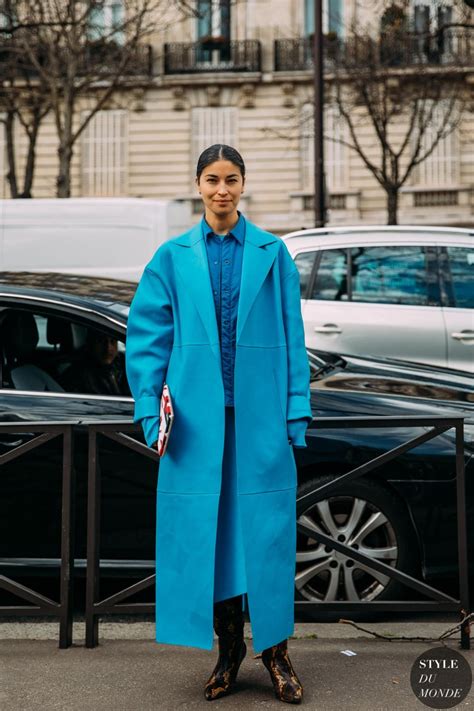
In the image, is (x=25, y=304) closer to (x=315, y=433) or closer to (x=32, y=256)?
(x=315, y=433)

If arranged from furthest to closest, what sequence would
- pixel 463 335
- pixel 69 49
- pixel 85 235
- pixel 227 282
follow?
pixel 69 49 → pixel 85 235 → pixel 463 335 → pixel 227 282

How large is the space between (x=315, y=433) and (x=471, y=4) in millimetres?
4200

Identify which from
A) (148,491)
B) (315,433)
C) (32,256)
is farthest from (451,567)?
(32,256)

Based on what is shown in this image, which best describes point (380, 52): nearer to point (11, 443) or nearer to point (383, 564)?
point (11, 443)

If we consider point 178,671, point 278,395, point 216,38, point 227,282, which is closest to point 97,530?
point 178,671

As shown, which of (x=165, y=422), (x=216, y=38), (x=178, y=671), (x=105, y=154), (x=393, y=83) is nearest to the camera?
(x=165, y=422)

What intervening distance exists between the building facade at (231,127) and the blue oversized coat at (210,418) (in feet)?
101

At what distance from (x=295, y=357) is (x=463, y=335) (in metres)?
5.34

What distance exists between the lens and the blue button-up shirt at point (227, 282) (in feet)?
13.0

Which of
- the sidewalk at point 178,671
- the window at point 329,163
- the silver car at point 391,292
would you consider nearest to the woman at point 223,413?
the sidewalk at point 178,671

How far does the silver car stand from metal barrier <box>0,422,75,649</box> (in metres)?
4.81

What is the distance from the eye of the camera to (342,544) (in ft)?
15.4

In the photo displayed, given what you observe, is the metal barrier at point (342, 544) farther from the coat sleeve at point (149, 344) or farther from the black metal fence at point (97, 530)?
the coat sleeve at point (149, 344)

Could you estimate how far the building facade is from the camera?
34719 millimetres
